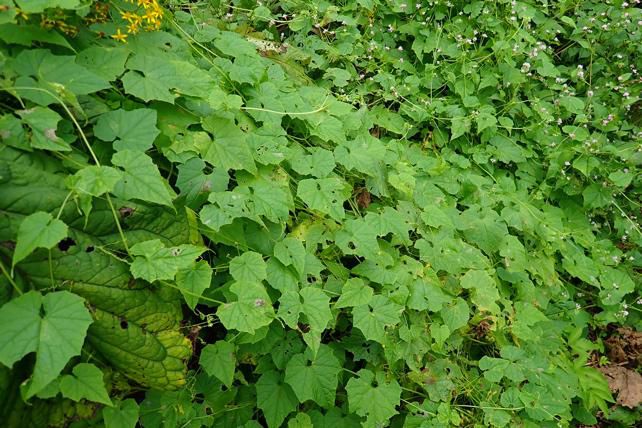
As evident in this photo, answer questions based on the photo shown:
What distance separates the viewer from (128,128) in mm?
1776

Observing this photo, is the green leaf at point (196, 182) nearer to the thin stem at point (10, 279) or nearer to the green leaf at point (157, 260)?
the green leaf at point (157, 260)

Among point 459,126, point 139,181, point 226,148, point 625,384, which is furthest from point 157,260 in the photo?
point 625,384

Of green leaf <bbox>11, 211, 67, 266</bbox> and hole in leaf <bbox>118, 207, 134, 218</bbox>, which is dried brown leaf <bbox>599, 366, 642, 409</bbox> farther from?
green leaf <bbox>11, 211, 67, 266</bbox>

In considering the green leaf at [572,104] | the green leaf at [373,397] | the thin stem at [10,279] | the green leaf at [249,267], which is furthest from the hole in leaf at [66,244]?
the green leaf at [572,104]

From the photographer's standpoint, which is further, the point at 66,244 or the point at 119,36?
the point at 119,36

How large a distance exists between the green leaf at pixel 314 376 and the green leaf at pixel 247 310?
321 mm

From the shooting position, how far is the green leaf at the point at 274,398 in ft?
6.45

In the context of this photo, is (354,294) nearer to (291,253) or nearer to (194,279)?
(291,253)

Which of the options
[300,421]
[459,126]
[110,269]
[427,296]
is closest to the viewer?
[110,269]

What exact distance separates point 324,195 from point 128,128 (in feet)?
2.93

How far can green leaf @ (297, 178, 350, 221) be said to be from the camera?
220 cm

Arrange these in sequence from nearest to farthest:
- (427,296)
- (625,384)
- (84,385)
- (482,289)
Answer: (84,385), (427,296), (482,289), (625,384)

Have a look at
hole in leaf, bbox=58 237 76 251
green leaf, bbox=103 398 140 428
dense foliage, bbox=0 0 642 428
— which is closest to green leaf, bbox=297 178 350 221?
dense foliage, bbox=0 0 642 428

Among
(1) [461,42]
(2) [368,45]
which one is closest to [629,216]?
(1) [461,42]
